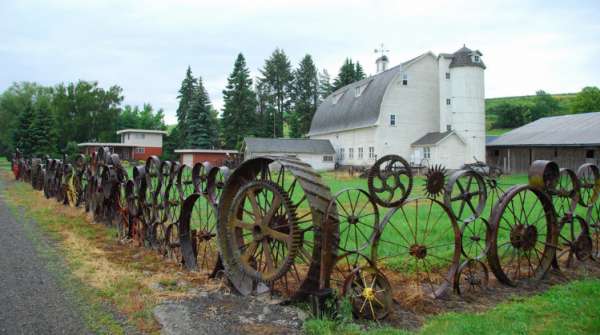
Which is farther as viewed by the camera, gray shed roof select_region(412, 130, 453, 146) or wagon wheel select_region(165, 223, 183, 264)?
gray shed roof select_region(412, 130, 453, 146)

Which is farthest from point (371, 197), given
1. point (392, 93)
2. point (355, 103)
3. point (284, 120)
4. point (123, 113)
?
point (123, 113)

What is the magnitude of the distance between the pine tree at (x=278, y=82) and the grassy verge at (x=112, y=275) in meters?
56.2

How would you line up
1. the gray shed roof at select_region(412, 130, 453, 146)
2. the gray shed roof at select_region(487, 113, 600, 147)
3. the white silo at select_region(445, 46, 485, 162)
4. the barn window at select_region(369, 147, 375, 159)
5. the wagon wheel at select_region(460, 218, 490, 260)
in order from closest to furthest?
the wagon wheel at select_region(460, 218, 490, 260), the gray shed roof at select_region(487, 113, 600, 147), the gray shed roof at select_region(412, 130, 453, 146), the white silo at select_region(445, 46, 485, 162), the barn window at select_region(369, 147, 375, 159)

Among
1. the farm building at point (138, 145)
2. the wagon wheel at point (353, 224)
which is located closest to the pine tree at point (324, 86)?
the farm building at point (138, 145)

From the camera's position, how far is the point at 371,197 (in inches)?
249

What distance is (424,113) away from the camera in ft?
125

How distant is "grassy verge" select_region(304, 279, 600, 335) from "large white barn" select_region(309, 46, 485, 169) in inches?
1110

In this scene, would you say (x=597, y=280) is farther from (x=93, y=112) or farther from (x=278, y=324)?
(x=93, y=112)

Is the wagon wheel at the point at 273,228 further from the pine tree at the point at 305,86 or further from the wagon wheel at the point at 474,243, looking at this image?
the pine tree at the point at 305,86

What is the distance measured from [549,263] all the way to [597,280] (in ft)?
2.29

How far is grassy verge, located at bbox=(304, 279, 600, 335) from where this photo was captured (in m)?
4.85

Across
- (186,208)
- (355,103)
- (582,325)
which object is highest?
(355,103)

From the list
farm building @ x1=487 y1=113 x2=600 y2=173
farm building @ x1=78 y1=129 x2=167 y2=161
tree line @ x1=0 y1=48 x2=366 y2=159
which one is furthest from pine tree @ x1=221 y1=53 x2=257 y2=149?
farm building @ x1=487 y1=113 x2=600 y2=173

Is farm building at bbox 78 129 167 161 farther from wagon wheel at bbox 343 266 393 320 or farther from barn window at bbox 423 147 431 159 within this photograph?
wagon wheel at bbox 343 266 393 320
